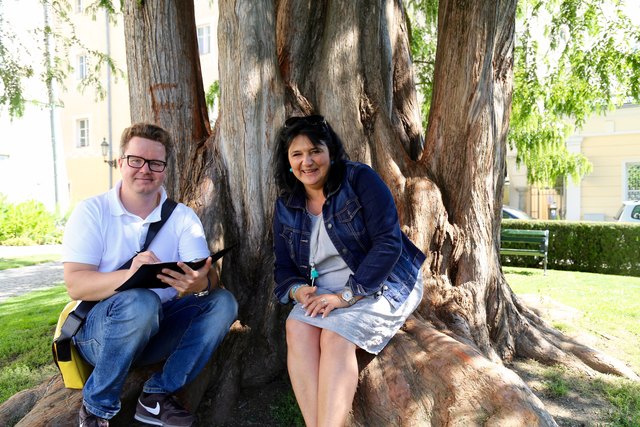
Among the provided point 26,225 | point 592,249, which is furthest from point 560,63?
point 26,225

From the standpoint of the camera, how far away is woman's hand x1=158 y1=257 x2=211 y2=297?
2902 millimetres

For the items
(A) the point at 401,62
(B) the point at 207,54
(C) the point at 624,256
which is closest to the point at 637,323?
(A) the point at 401,62

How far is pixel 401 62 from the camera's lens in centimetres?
516

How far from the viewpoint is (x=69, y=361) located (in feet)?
9.70

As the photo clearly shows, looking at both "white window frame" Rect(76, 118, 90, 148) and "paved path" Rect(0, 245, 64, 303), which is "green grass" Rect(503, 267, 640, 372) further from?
"white window frame" Rect(76, 118, 90, 148)

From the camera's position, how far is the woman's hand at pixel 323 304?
9.91 feet

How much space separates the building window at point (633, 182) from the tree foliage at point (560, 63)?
14376mm

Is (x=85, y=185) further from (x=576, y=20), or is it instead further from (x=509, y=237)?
(x=576, y=20)

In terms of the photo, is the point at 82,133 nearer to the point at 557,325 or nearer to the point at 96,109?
the point at 96,109

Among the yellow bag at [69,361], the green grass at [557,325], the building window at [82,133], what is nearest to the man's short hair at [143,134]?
the yellow bag at [69,361]

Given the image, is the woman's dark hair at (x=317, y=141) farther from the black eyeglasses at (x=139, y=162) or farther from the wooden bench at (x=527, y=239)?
the wooden bench at (x=527, y=239)

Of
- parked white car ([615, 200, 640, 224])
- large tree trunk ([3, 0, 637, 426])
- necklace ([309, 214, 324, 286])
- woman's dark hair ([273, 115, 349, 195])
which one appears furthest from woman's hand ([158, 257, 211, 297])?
parked white car ([615, 200, 640, 224])

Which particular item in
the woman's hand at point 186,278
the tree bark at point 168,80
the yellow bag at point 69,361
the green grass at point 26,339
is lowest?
the green grass at point 26,339

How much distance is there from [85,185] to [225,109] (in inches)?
1137
